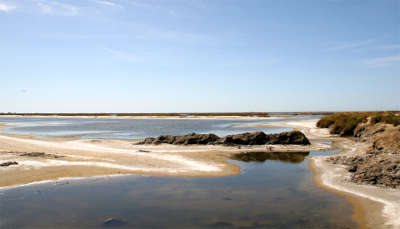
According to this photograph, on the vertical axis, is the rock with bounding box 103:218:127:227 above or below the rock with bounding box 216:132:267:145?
below

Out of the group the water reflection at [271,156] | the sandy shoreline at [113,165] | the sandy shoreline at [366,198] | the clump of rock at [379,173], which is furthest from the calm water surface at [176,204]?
the water reflection at [271,156]

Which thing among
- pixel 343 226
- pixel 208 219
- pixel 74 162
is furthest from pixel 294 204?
pixel 74 162

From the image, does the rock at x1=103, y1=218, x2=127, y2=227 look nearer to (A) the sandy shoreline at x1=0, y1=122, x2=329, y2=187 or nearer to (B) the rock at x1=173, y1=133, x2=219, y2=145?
(A) the sandy shoreline at x1=0, y1=122, x2=329, y2=187

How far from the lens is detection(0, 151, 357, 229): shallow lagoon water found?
8.39 metres

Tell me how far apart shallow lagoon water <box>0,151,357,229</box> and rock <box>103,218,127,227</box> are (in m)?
0.07

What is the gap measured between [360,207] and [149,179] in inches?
356

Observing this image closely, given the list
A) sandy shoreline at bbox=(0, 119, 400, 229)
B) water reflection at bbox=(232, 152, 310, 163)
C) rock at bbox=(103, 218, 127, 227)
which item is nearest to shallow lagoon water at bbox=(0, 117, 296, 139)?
sandy shoreline at bbox=(0, 119, 400, 229)

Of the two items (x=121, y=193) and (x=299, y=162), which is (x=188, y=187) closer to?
(x=121, y=193)

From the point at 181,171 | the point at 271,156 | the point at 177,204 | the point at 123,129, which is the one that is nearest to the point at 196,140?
the point at 271,156

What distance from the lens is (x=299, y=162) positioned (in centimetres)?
1858

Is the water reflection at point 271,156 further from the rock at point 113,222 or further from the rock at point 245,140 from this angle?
the rock at point 113,222

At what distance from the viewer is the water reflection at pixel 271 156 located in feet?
63.7

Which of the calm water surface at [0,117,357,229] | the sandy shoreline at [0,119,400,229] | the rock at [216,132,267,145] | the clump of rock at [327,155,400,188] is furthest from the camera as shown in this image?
the rock at [216,132,267,145]

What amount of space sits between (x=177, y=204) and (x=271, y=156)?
12.7 metres
